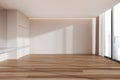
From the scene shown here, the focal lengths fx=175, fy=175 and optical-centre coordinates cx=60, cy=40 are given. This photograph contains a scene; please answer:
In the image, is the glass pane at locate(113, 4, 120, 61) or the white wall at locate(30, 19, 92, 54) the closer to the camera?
the glass pane at locate(113, 4, 120, 61)

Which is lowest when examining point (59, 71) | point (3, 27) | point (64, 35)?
point (59, 71)

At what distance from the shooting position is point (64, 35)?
Result: 38.1ft

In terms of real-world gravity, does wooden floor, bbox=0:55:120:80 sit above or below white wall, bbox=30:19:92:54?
A: below

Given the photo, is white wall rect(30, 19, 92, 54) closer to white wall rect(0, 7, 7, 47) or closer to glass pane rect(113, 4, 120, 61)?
white wall rect(0, 7, 7, 47)

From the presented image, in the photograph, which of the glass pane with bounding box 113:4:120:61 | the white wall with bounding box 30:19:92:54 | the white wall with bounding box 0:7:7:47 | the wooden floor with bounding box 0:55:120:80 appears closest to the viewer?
the wooden floor with bounding box 0:55:120:80

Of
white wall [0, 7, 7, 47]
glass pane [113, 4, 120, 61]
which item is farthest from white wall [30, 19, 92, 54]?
glass pane [113, 4, 120, 61]

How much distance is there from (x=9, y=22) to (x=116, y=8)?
16.1 ft

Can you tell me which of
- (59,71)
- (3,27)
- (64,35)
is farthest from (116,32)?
(3,27)

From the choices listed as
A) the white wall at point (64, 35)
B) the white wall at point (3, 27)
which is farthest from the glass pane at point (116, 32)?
the white wall at point (3, 27)

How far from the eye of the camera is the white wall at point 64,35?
1164 centimetres

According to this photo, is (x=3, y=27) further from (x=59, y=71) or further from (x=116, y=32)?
(x=116, y=32)

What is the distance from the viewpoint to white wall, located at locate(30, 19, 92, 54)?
38.2 feet

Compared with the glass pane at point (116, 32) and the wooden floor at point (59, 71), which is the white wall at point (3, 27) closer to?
the wooden floor at point (59, 71)

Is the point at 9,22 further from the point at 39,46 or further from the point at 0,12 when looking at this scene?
the point at 39,46
